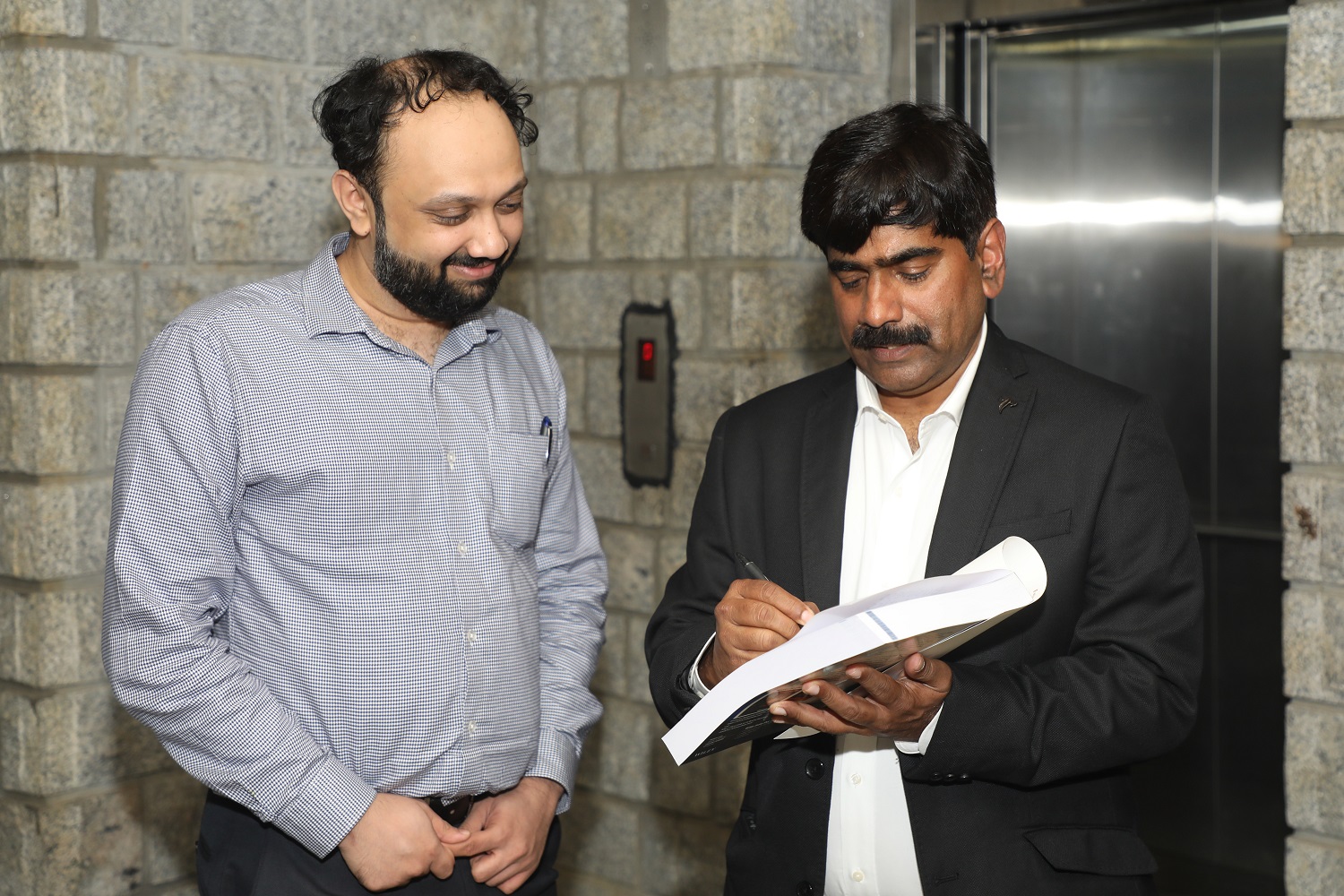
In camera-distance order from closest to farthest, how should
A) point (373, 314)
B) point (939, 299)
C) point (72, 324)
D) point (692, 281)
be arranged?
point (939, 299)
point (373, 314)
point (72, 324)
point (692, 281)

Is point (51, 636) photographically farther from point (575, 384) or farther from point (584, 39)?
point (584, 39)

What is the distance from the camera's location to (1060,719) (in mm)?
2080

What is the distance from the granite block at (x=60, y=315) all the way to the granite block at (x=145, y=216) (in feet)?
0.28

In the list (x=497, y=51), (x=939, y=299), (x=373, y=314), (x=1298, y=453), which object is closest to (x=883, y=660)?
(x=939, y=299)

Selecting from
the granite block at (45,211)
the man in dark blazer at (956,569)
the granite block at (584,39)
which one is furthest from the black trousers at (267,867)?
the granite block at (584,39)

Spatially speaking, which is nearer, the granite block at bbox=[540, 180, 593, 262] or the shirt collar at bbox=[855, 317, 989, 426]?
the shirt collar at bbox=[855, 317, 989, 426]

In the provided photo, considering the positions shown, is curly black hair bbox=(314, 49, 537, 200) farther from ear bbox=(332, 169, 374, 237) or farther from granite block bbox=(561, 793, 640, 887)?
granite block bbox=(561, 793, 640, 887)

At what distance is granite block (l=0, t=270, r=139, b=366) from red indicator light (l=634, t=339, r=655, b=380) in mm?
1425

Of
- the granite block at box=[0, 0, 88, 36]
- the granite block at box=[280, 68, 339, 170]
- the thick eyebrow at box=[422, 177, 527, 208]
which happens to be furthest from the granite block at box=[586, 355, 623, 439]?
the thick eyebrow at box=[422, 177, 527, 208]

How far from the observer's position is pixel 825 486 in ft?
7.72

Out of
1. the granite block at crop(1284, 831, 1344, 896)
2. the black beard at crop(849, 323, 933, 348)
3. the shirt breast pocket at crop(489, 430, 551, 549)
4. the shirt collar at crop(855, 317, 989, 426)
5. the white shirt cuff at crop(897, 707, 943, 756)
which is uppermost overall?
the black beard at crop(849, 323, 933, 348)

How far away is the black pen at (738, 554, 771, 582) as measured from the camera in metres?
2.20

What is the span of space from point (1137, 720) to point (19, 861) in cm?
272

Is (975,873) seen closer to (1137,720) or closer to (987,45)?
(1137,720)
